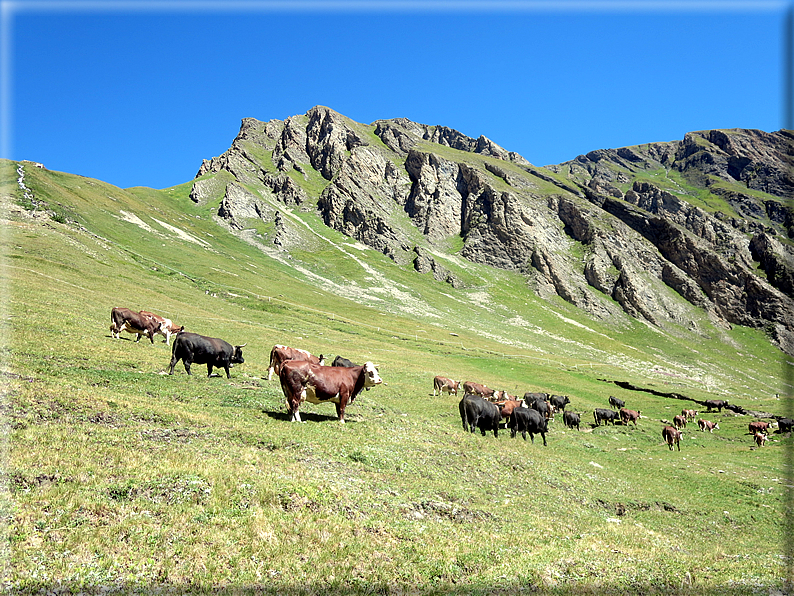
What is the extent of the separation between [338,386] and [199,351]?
35.7 feet

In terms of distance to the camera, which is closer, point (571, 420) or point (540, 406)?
point (540, 406)

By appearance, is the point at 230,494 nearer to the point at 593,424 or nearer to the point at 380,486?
the point at 380,486

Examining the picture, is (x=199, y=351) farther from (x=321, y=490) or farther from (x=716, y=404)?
(x=716, y=404)

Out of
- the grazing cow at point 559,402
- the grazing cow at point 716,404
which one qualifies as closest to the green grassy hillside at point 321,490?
the grazing cow at point 559,402

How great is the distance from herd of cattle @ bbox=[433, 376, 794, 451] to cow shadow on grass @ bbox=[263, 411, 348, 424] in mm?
8083

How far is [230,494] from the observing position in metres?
9.40

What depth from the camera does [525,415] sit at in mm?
26000

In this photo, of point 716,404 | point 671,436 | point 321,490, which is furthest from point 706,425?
point 321,490

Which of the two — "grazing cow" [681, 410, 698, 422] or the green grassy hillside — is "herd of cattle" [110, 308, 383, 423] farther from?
"grazing cow" [681, 410, 698, 422]

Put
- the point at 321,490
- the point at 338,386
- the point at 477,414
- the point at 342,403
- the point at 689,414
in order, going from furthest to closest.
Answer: the point at 689,414
the point at 477,414
the point at 342,403
the point at 338,386
the point at 321,490

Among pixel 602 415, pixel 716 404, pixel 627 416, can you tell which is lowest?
pixel 602 415

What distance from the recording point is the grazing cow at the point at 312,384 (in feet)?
57.6

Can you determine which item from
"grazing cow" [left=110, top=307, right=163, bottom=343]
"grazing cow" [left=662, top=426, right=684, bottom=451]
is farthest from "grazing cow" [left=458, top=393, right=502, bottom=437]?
"grazing cow" [left=110, top=307, right=163, bottom=343]

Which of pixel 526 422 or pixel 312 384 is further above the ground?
pixel 312 384
